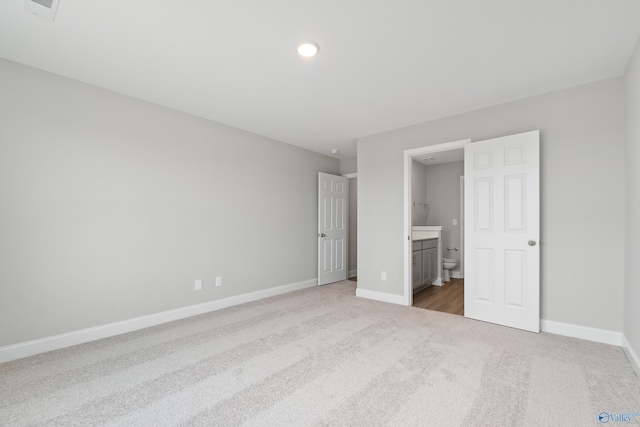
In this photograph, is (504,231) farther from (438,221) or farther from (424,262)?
(438,221)

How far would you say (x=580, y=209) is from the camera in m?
2.84

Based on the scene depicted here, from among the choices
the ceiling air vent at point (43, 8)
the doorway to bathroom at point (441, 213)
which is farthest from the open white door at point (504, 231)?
the ceiling air vent at point (43, 8)

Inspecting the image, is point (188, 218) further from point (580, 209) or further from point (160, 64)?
point (580, 209)

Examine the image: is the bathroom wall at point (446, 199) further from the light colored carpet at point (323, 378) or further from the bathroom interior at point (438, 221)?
the light colored carpet at point (323, 378)

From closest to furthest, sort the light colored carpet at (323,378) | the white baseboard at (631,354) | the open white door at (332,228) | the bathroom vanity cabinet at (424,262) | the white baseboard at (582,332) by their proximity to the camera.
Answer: the light colored carpet at (323,378) < the white baseboard at (631,354) < the white baseboard at (582,332) < the bathroom vanity cabinet at (424,262) < the open white door at (332,228)

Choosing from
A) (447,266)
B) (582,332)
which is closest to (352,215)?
(447,266)

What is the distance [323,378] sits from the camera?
2.11 metres

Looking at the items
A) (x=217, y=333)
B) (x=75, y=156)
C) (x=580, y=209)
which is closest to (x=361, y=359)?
(x=217, y=333)

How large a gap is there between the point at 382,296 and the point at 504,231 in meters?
1.88

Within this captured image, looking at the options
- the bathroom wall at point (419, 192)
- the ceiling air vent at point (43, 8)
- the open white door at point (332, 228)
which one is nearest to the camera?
the ceiling air vent at point (43, 8)

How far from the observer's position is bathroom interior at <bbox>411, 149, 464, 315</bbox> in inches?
198

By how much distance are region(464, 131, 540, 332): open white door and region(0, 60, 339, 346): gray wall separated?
9.52 ft

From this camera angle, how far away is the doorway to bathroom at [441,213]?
5157mm

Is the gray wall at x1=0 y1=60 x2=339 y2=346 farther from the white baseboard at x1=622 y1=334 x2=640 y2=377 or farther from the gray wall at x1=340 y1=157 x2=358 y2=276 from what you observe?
the white baseboard at x1=622 y1=334 x2=640 y2=377
